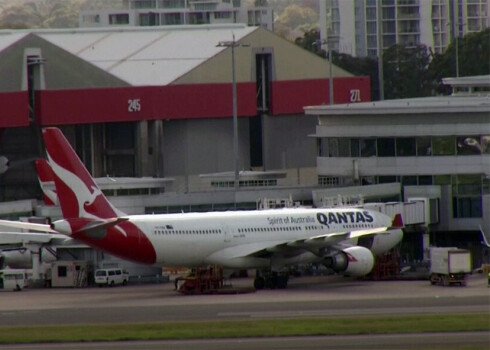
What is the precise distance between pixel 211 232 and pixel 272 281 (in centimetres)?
385

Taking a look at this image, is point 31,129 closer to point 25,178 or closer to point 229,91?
point 25,178

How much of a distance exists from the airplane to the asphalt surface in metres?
1.53

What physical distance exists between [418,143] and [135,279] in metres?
18.5

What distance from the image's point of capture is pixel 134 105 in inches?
4670

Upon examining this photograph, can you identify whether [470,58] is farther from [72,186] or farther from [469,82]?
[72,186]

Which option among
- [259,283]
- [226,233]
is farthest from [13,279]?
[259,283]

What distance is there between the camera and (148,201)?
84.4 meters

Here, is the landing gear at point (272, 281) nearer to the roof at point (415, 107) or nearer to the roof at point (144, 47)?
the roof at point (415, 107)

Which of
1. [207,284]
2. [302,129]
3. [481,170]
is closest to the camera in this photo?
[207,284]

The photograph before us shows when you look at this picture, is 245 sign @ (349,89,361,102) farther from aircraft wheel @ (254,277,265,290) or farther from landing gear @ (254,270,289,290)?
aircraft wheel @ (254,277,265,290)

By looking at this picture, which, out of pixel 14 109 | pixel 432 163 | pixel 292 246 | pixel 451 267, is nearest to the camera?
pixel 451 267

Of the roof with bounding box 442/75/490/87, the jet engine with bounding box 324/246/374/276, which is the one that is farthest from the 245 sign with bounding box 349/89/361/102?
the jet engine with bounding box 324/246/374/276

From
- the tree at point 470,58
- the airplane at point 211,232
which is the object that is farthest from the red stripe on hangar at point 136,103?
the tree at point 470,58

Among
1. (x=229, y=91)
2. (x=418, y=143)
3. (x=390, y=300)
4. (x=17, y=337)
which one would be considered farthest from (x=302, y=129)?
(x=17, y=337)
